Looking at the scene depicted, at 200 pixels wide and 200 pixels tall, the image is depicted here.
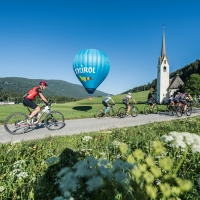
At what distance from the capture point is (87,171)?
1.19 m

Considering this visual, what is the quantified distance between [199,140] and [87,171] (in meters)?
1.16

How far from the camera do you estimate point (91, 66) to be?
25234 millimetres

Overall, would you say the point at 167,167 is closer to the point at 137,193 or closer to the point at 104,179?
the point at 137,193

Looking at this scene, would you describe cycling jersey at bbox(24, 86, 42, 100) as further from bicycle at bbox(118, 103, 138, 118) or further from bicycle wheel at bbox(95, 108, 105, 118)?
bicycle at bbox(118, 103, 138, 118)

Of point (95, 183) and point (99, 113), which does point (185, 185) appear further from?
point (99, 113)

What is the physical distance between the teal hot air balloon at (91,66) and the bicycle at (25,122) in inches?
655

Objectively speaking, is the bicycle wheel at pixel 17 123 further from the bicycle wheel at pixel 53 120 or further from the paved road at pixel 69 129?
the bicycle wheel at pixel 53 120

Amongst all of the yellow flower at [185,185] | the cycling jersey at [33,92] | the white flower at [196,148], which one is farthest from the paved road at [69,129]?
the yellow flower at [185,185]

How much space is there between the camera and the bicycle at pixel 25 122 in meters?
8.45

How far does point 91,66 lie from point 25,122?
Answer: 1781 centimetres

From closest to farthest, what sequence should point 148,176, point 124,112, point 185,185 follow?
point 185,185, point 148,176, point 124,112

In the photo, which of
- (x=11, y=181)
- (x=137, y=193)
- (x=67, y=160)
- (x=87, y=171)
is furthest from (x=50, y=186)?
(x=137, y=193)

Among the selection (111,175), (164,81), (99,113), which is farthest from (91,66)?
(164,81)

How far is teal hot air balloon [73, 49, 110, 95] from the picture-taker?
25438mm
